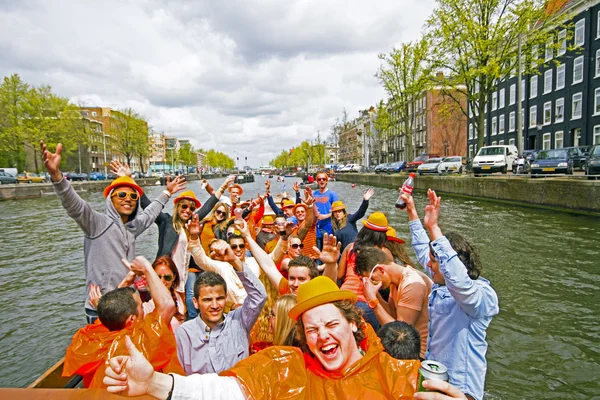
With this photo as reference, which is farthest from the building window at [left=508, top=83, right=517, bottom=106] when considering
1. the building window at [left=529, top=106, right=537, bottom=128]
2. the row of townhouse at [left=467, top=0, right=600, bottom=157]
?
the building window at [left=529, top=106, right=537, bottom=128]

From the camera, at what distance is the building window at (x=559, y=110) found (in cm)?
2898

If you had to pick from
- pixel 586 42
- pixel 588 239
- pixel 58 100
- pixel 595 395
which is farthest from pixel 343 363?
pixel 58 100

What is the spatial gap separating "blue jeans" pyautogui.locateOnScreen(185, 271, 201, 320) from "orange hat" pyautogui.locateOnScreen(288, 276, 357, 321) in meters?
2.66

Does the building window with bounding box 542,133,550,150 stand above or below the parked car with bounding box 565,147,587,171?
above

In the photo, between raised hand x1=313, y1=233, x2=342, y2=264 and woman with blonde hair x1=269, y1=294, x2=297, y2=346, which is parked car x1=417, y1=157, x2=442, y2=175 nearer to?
raised hand x1=313, y1=233, x2=342, y2=264

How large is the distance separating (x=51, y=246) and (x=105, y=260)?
11.3m

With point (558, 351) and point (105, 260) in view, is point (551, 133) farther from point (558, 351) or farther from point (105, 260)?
point (105, 260)

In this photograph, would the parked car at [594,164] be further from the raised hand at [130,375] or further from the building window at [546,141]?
the building window at [546,141]

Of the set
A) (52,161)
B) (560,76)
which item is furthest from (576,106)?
(52,161)

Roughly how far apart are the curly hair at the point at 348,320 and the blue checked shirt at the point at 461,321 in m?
0.55

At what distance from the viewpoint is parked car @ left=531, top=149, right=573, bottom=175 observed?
57.7 feet

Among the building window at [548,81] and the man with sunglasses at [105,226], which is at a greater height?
the building window at [548,81]

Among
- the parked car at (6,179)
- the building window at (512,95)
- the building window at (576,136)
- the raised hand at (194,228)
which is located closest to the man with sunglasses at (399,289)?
the raised hand at (194,228)

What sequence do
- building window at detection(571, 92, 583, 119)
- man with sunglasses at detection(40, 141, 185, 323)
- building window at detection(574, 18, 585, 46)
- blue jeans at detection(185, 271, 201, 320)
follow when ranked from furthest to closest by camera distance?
building window at detection(571, 92, 583, 119), building window at detection(574, 18, 585, 46), blue jeans at detection(185, 271, 201, 320), man with sunglasses at detection(40, 141, 185, 323)
